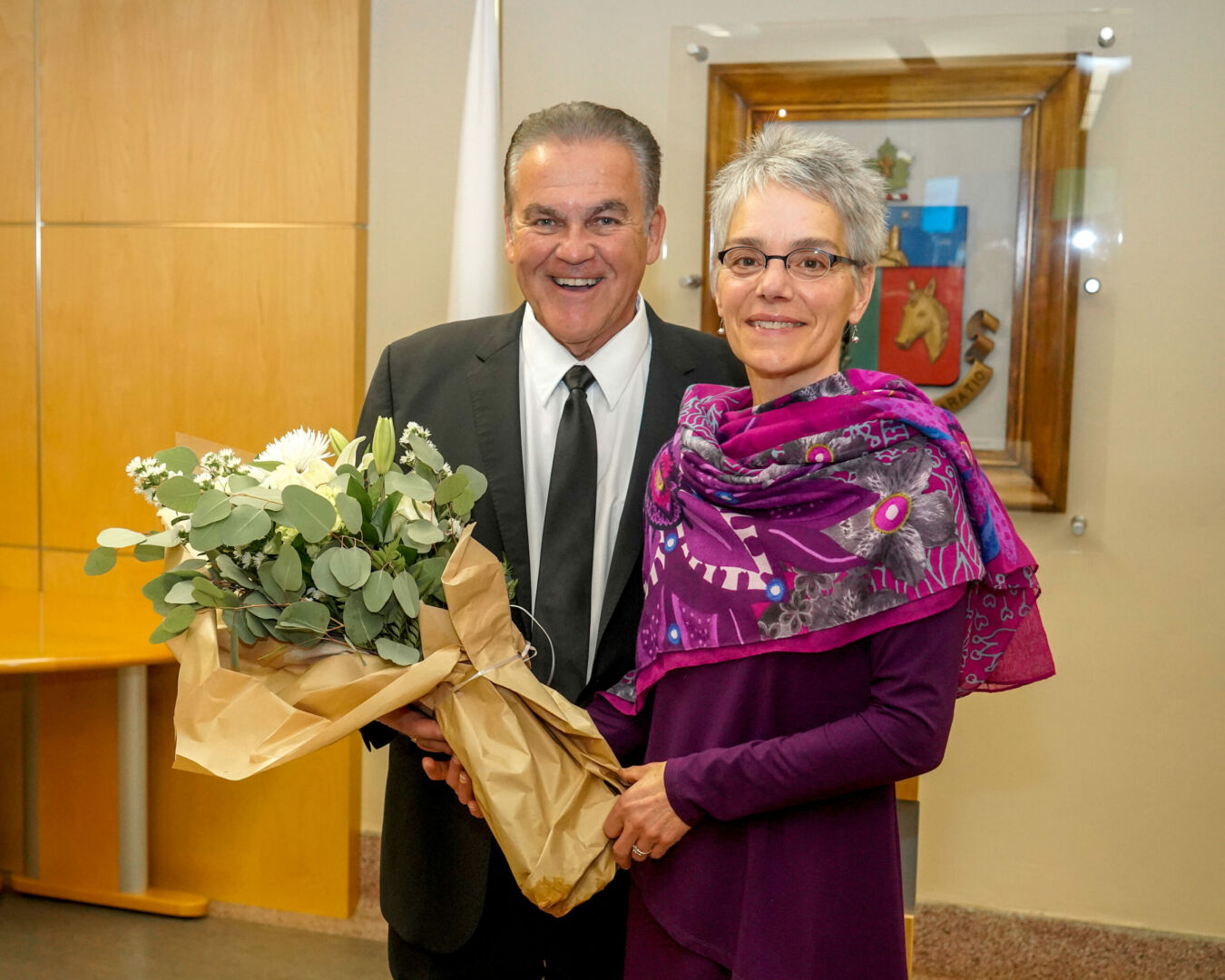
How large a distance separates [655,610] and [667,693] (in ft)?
0.37

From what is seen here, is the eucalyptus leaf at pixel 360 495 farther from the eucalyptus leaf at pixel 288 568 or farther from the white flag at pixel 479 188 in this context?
the white flag at pixel 479 188

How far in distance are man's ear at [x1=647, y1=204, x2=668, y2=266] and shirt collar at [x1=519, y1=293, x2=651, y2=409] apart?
0.13 m

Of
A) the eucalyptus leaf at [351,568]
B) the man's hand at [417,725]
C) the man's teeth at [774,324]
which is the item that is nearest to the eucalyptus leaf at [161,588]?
the eucalyptus leaf at [351,568]

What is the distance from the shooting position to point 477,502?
179 centimetres

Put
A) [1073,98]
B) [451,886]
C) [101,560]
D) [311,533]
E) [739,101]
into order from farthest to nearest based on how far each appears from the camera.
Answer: [739,101]
[1073,98]
[451,886]
[101,560]
[311,533]

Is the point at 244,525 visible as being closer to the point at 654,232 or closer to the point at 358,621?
the point at 358,621

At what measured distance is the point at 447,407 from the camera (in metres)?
1.86

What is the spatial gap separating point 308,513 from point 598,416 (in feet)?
2.19

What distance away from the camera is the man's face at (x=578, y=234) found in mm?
1792

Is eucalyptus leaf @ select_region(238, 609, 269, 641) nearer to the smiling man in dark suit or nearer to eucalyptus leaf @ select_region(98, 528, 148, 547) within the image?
eucalyptus leaf @ select_region(98, 528, 148, 547)

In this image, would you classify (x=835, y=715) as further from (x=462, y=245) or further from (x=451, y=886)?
(x=462, y=245)

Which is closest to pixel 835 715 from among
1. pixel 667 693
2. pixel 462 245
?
pixel 667 693

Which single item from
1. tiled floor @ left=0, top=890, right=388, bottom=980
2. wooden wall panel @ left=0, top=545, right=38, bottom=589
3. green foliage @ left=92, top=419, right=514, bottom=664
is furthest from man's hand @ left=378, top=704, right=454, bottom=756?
wooden wall panel @ left=0, top=545, right=38, bottom=589

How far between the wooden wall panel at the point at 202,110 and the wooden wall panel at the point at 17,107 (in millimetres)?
45
